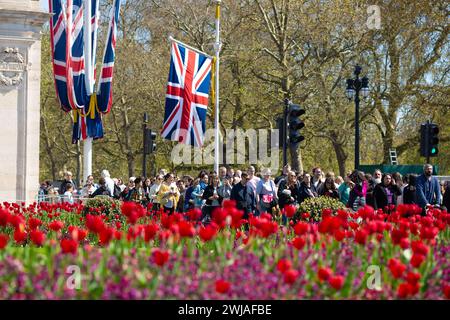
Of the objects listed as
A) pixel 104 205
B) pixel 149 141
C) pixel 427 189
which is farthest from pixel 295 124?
pixel 149 141

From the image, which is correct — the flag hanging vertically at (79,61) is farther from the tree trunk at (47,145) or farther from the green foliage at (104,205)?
the tree trunk at (47,145)

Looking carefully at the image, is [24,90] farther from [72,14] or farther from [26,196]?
[72,14]

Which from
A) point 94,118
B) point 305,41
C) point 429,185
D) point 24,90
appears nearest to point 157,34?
point 305,41

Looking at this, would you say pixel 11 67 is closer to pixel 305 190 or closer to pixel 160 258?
pixel 305 190

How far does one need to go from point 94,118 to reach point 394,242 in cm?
2015

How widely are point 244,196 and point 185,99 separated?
6.31 m

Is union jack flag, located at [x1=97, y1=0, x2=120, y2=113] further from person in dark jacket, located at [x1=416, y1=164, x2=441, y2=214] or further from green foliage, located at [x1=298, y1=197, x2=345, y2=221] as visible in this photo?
green foliage, located at [x1=298, y1=197, x2=345, y2=221]

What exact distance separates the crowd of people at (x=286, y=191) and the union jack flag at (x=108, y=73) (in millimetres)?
3235

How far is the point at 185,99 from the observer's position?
2420cm

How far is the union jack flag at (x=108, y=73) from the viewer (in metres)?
26.1

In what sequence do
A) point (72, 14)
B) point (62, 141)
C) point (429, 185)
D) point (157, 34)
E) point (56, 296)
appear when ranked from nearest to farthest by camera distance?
1. point (56, 296)
2. point (429, 185)
3. point (72, 14)
4. point (157, 34)
5. point (62, 141)

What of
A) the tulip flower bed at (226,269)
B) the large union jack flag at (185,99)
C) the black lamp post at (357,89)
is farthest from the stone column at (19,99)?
the tulip flower bed at (226,269)
